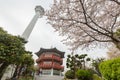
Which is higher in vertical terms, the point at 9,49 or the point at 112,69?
the point at 9,49

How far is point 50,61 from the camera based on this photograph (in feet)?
173

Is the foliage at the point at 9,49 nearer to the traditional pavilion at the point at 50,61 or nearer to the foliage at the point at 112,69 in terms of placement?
the foliage at the point at 112,69

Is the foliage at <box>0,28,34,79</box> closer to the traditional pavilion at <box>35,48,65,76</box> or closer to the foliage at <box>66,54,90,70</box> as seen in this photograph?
the foliage at <box>66,54,90,70</box>

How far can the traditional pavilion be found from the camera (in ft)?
162

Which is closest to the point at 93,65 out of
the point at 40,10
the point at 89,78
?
the point at 89,78

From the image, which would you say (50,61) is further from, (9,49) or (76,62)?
(9,49)

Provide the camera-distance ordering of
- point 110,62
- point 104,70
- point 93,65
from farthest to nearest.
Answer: point 93,65
point 104,70
point 110,62

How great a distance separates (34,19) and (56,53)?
13224mm

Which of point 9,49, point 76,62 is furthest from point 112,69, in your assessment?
point 76,62

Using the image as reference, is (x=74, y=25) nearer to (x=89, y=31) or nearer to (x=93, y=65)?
(x=89, y=31)

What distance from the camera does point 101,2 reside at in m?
8.73

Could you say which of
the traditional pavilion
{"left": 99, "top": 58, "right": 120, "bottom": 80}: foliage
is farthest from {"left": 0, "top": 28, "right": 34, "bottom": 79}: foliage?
the traditional pavilion

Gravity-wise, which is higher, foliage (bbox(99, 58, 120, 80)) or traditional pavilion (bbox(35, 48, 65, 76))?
traditional pavilion (bbox(35, 48, 65, 76))

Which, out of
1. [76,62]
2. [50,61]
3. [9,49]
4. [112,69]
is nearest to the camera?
[112,69]
